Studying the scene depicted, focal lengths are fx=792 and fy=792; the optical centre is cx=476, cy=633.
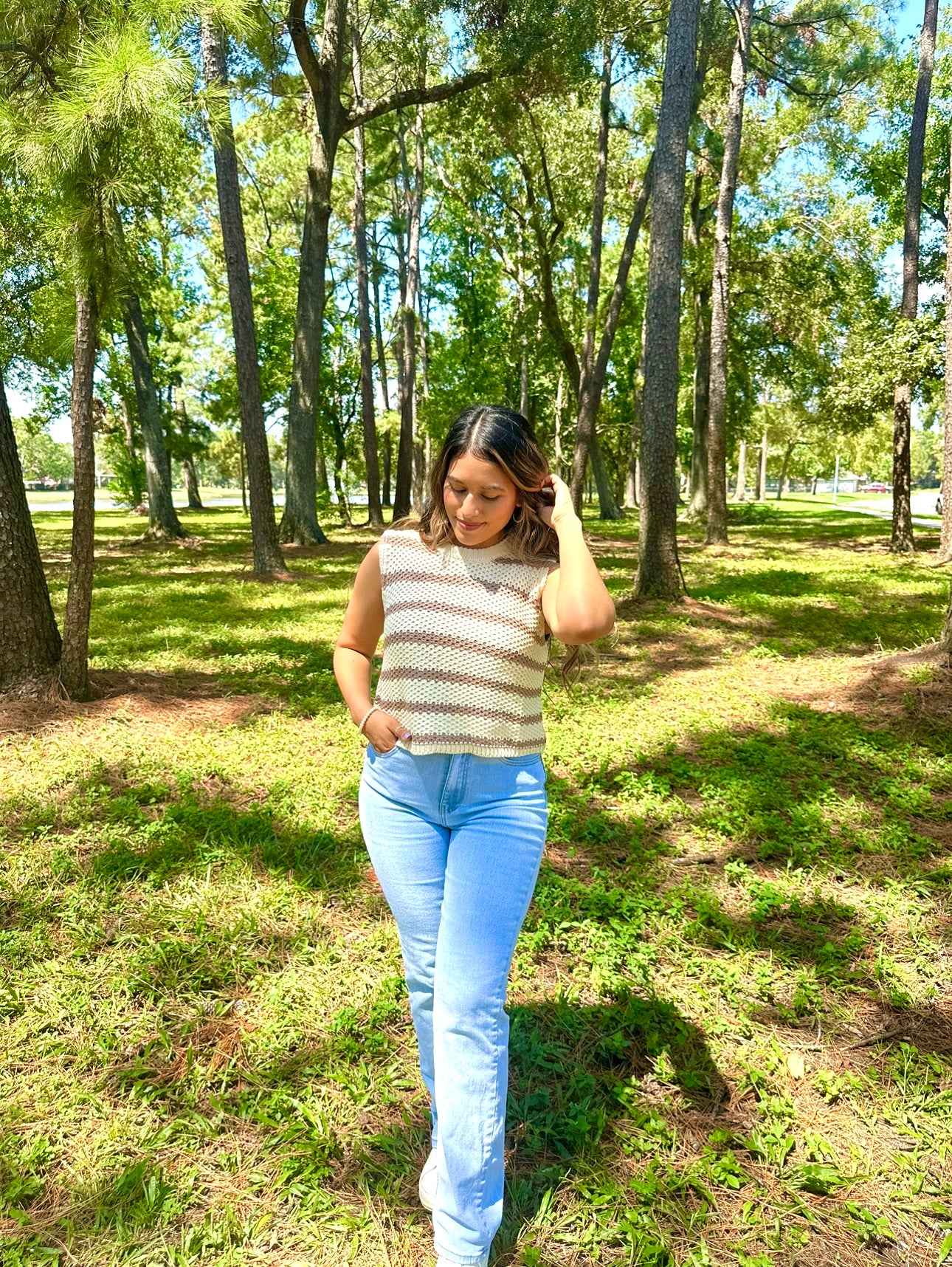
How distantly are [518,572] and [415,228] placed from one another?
22514 millimetres

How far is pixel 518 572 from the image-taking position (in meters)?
2.04

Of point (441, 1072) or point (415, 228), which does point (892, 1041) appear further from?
point (415, 228)

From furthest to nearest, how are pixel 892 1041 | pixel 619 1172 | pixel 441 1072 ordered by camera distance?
pixel 892 1041 < pixel 619 1172 < pixel 441 1072

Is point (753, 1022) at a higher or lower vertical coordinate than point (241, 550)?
lower

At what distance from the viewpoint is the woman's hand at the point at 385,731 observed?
2004 millimetres

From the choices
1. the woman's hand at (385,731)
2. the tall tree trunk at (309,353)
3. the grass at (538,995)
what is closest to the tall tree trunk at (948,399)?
the grass at (538,995)

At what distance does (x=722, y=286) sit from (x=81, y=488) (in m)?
14.9

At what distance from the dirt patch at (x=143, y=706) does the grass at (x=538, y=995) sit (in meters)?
0.04

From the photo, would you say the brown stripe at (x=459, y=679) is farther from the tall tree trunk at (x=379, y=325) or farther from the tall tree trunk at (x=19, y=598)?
the tall tree trunk at (x=379, y=325)

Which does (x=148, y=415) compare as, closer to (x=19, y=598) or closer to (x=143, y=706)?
(x=19, y=598)

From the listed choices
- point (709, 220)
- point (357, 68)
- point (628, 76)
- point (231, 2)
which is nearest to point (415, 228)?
point (357, 68)

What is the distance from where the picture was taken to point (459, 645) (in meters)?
1.97

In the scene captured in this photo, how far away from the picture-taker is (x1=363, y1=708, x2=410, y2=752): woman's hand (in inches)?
78.9

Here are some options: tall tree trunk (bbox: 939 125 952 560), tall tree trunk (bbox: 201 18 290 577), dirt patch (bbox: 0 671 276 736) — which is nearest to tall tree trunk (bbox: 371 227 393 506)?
tall tree trunk (bbox: 201 18 290 577)
